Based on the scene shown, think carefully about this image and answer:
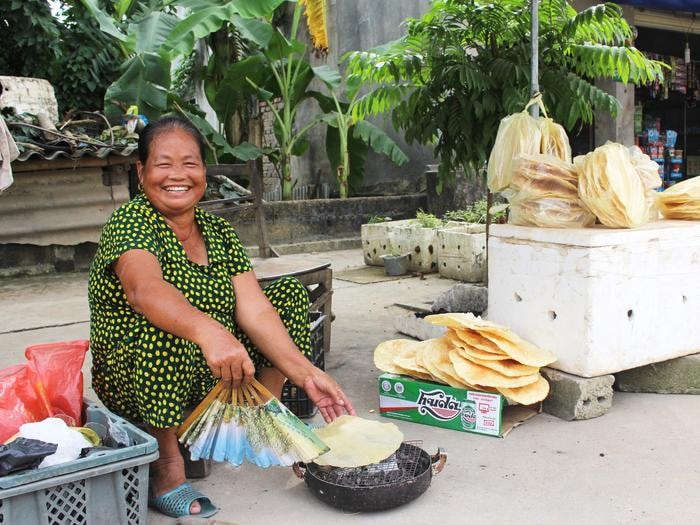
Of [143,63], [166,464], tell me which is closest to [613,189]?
[166,464]

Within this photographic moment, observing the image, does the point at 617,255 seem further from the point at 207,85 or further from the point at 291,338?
the point at 207,85

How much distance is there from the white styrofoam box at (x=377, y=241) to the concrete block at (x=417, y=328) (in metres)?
2.90

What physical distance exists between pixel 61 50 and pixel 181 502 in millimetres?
9978

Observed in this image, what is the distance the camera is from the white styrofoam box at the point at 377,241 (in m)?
6.93

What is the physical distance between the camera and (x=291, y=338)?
235 cm

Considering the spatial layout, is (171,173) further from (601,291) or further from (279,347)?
(601,291)

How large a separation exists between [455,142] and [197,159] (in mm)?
2274

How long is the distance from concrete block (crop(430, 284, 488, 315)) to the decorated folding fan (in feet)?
6.44

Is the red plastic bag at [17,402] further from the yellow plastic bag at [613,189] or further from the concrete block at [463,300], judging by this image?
the concrete block at [463,300]

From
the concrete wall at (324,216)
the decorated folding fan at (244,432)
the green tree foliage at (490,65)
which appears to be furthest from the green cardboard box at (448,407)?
the concrete wall at (324,216)

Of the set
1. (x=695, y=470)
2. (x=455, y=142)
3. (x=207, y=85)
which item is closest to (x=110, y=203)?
(x=207, y=85)

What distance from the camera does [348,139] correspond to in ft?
31.0

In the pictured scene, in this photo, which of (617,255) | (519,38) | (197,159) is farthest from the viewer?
(519,38)

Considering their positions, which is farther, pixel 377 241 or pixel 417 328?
pixel 377 241
